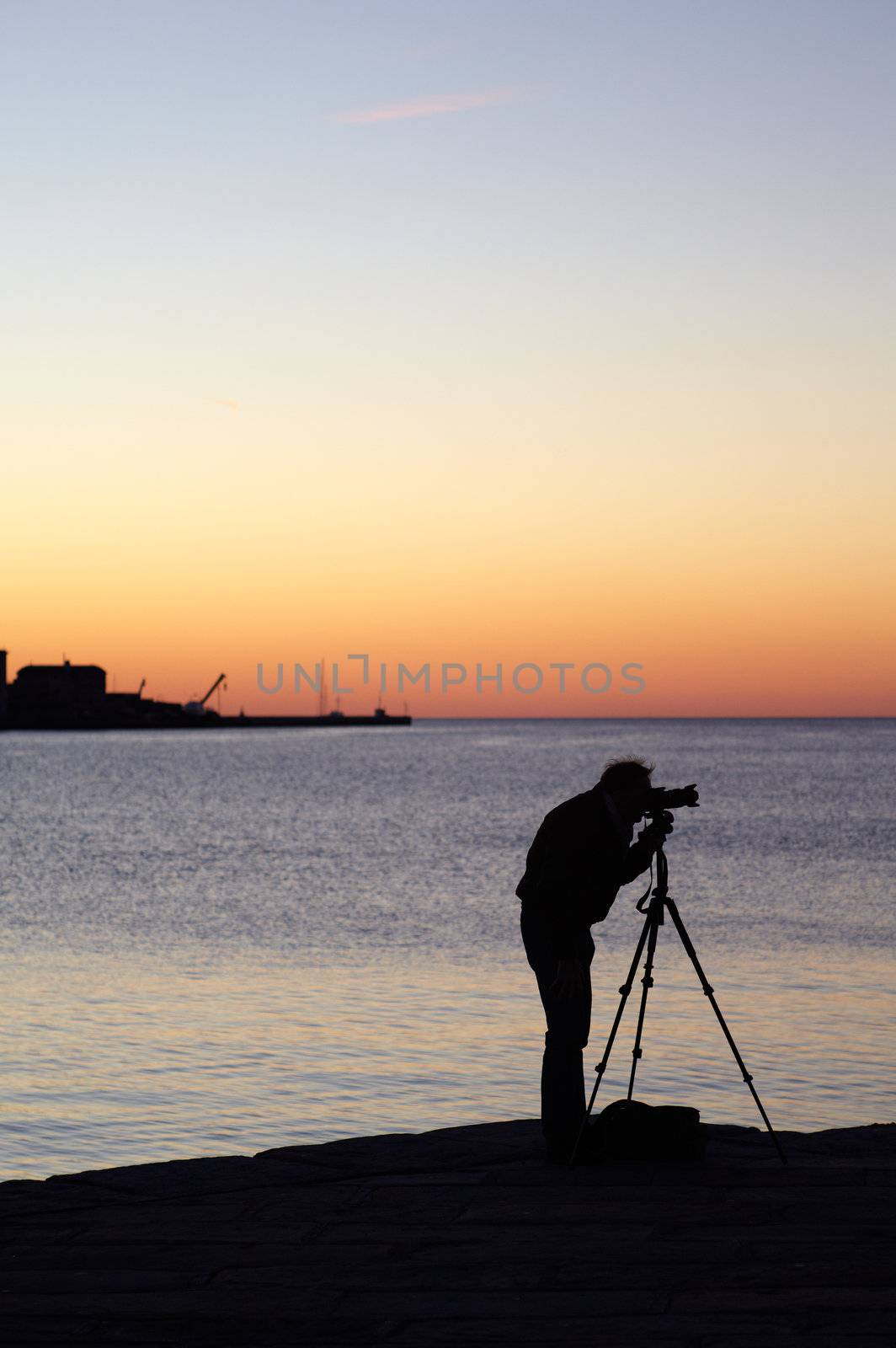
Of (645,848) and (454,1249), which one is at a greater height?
(645,848)

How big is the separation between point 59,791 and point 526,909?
71.3 meters

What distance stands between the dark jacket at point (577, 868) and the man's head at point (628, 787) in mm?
60

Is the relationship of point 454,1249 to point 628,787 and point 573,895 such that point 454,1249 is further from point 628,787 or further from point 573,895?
point 628,787

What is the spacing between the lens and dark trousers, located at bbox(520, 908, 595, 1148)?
641cm

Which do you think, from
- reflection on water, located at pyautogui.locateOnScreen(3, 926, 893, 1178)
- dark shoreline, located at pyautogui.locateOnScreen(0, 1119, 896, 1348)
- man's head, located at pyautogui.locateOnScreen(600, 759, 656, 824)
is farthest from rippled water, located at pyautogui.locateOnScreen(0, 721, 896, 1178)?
man's head, located at pyautogui.locateOnScreen(600, 759, 656, 824)

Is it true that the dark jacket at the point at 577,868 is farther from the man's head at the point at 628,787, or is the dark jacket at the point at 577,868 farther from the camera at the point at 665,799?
the camera at the point at 665,799

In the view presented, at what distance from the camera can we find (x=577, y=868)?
6.35m

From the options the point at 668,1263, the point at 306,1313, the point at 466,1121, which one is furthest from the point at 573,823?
the point at 466,1121

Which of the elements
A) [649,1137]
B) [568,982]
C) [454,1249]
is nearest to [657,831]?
[568,982]

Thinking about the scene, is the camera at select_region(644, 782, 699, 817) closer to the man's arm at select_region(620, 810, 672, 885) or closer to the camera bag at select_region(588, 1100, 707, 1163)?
the man's arm at select_region(620, 810, 672, 885)

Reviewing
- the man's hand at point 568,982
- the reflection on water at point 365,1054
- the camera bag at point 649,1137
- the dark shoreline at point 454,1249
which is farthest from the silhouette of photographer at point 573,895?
the reflection on water at point 365,1054

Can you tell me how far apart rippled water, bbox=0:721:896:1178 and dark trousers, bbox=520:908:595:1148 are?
406cm

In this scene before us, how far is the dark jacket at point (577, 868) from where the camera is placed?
20.8 ft

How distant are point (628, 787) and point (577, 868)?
1.34 ft
